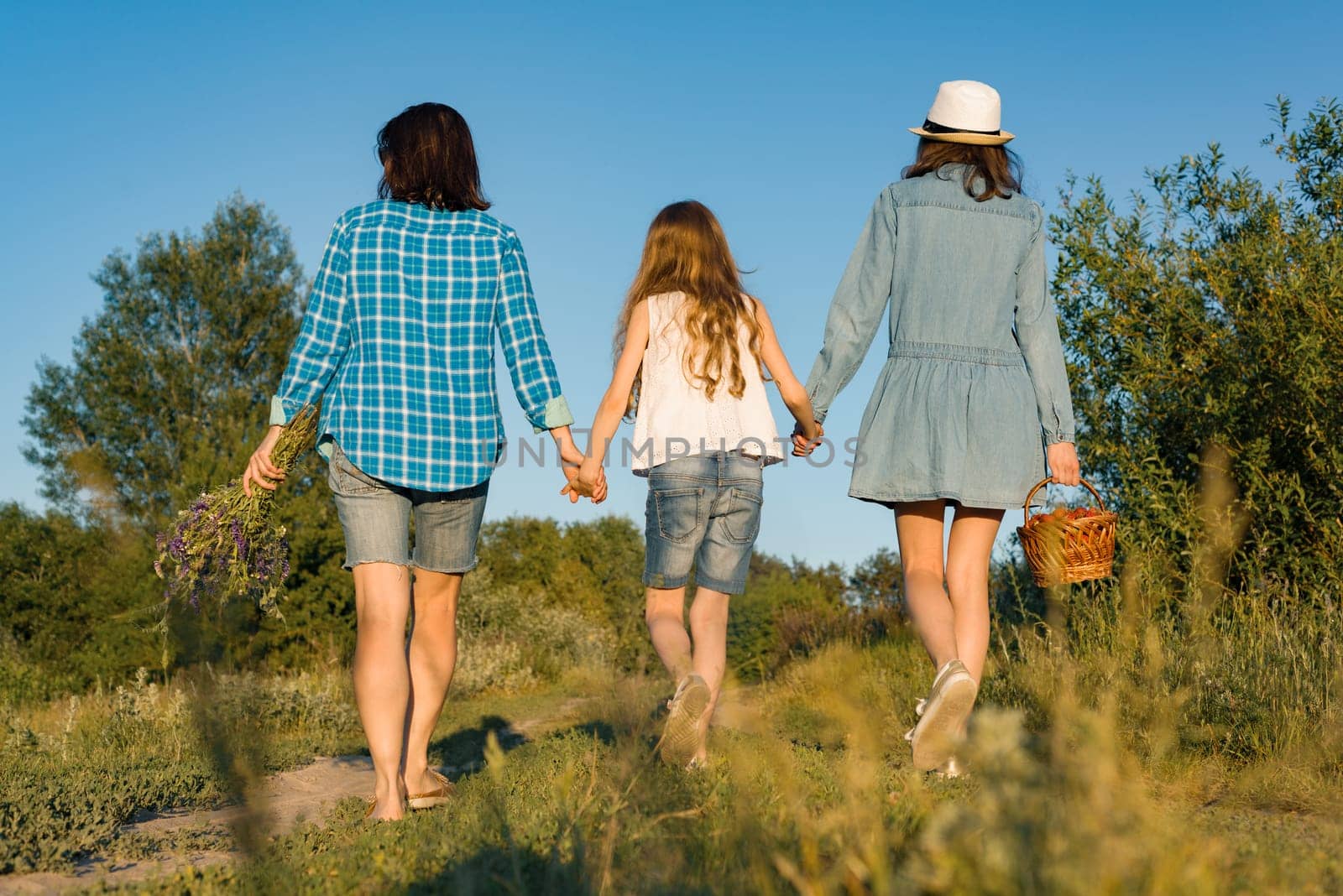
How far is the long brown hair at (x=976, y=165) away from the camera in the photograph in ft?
14.9

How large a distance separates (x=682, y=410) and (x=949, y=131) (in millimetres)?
1604

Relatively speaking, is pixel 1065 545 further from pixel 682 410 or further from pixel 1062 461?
pixel 682 410

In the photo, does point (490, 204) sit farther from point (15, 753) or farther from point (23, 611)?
point (23, 611)

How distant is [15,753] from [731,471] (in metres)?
4.22

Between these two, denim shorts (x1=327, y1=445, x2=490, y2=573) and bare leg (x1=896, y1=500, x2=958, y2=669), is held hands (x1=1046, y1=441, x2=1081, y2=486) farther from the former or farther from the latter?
denim shorts (x1=327, y1=445, x2=490, y2=573)

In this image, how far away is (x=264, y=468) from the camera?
432 centimetres

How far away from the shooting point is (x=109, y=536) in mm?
16750

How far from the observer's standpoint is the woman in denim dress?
4.36 m

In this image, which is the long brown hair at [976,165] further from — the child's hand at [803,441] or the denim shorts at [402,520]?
the denim shorts at [402,520]

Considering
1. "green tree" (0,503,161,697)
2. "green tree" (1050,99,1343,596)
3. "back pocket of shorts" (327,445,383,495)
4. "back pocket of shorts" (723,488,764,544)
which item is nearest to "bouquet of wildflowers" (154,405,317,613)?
"back pocket of shorts" (327,445,383,495)

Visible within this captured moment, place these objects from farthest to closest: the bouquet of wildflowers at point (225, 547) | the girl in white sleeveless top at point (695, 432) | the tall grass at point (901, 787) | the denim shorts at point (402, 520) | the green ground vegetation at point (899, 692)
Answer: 1. the bouquet of wildflowers at point (225, 547)
2. the girl in white sleeveless top at point (695, 432)
3. the denim shorts at point (402, 520)
4. the green ground vegetation at point (899, 692)
5. the tall grass at point (901, 787)

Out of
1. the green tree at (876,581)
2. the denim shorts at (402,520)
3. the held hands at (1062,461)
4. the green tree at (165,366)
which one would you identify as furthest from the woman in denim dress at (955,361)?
the green tree at (165,366)

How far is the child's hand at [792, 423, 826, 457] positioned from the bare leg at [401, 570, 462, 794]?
5.15ft

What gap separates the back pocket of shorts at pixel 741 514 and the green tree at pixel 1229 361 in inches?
145
